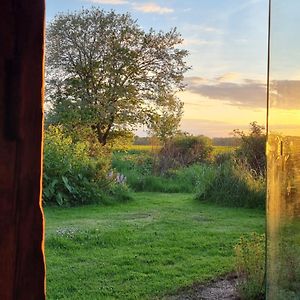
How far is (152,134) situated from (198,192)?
2.35 meters

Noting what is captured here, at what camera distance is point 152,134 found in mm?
8672

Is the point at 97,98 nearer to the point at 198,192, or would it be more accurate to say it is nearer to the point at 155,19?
the point at 155,19

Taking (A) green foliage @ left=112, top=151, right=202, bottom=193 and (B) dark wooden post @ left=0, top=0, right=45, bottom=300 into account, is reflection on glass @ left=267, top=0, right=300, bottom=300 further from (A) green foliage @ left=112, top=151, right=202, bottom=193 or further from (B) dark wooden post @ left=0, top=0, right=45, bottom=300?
(A) green foliage @ left=112, top=151, right=202, bottom=193

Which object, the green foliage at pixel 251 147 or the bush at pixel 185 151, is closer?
the green foliage at pixel 251 147

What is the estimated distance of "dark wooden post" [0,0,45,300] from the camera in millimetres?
546

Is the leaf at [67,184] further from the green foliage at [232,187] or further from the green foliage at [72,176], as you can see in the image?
the green foliage at [232,187]

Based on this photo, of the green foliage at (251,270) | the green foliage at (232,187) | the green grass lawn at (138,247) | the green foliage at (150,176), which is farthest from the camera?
the green foliage at (150,176)

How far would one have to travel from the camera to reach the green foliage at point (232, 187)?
596 centimetres

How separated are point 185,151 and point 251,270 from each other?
19.0 ft

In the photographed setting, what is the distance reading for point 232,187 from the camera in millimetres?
6234

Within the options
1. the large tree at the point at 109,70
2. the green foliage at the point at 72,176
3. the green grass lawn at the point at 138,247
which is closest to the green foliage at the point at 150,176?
the large tree at the point at 109,70

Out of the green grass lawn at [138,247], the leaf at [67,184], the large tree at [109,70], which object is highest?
the large tree at [109,70]

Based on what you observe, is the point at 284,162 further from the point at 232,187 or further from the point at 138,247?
the point at 232,187

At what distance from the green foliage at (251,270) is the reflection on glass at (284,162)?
1555 millimetres
